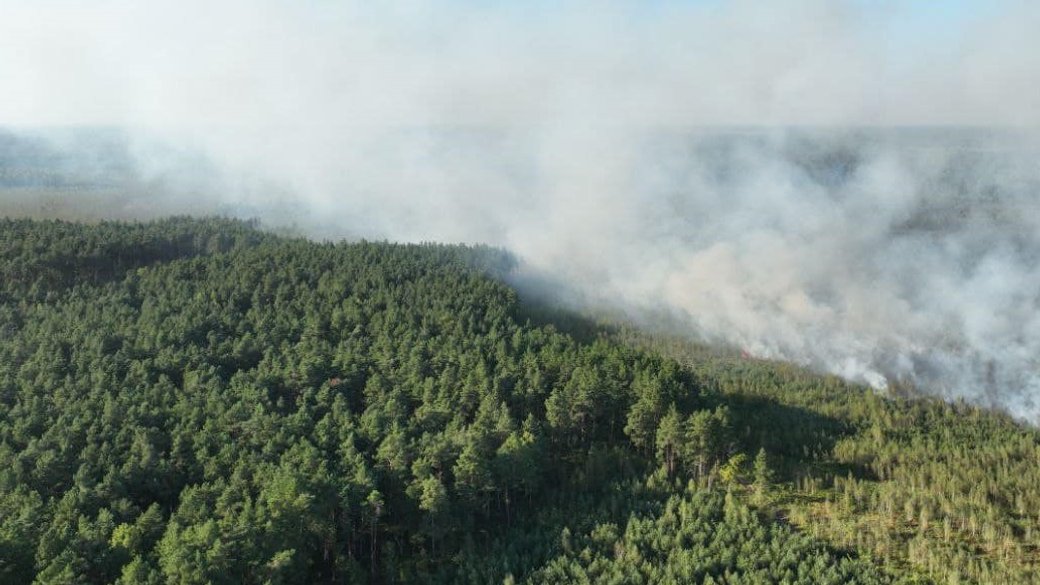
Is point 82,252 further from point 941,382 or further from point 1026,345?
point 1026,345

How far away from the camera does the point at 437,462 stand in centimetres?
6575

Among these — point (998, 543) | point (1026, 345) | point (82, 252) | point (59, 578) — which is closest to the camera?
point (59, 578)

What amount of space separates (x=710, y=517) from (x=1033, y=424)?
96.2m

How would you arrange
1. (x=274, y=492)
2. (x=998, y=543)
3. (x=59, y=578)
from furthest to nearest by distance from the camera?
(x=998, y=543)
(x=274, y=492)
(x=59, y=578)

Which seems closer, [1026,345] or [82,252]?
[82,252]

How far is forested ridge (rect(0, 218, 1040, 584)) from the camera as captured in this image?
178 ft

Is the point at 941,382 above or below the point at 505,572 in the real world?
above

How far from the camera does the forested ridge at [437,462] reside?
5438cm

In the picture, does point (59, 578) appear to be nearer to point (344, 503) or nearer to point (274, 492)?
point (274, 492)

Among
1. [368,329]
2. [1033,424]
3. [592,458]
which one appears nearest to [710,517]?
[592,458]

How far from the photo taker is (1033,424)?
417 feet

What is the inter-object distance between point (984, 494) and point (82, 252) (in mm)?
150612

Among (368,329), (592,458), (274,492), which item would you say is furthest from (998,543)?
(368,329)

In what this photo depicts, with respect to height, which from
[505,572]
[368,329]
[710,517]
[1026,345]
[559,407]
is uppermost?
[1026,345]
